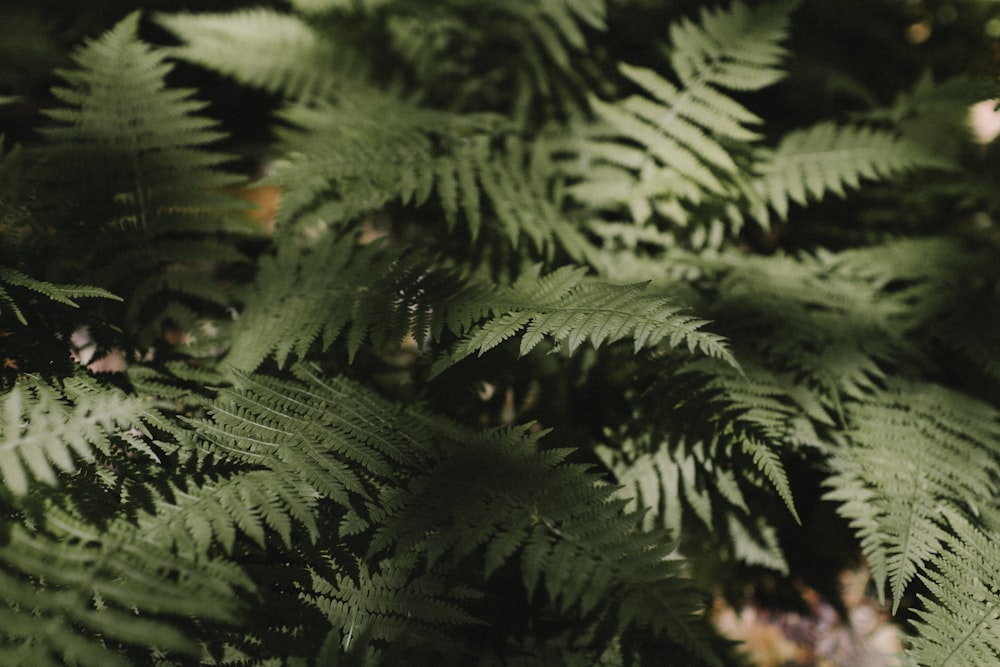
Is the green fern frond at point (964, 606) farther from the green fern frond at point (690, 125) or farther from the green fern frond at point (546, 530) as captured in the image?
the green fern frond at point (690, 125)

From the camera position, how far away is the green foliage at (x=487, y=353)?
1.31 m

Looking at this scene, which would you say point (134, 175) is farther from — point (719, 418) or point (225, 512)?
point (719, 418)

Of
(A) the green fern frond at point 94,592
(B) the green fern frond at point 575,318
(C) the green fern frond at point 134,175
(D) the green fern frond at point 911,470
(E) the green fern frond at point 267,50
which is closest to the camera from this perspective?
(A) the green fern frond at point 94,592

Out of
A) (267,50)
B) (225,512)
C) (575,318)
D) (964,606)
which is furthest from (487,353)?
(267,50)

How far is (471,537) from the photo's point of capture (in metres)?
1.30

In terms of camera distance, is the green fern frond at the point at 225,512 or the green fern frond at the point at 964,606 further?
the green fern frond at the point at 964,606

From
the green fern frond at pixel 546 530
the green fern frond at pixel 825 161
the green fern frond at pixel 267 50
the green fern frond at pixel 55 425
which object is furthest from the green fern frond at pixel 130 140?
the green fern frond at pixel 825 161

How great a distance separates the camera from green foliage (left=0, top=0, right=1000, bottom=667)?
1.31 m

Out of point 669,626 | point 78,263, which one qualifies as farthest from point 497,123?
point 669,626

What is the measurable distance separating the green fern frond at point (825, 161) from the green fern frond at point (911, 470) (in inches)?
28.9

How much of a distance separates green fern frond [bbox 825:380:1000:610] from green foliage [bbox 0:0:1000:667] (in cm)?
1

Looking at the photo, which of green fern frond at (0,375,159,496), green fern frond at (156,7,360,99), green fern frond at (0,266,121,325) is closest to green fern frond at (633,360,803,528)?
green fern frond at (0,375,159,496)

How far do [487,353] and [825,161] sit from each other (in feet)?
4.76

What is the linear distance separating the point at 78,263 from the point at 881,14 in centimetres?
354
